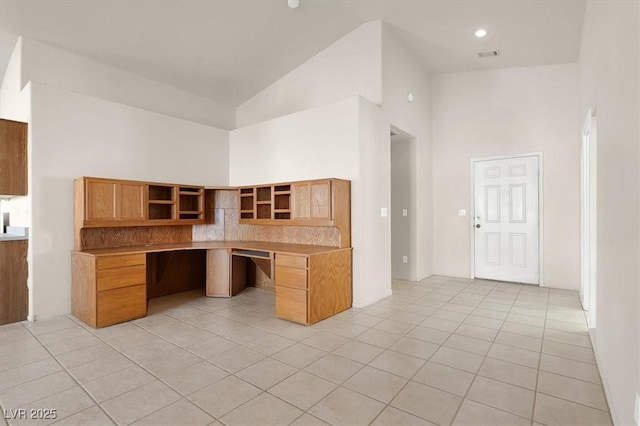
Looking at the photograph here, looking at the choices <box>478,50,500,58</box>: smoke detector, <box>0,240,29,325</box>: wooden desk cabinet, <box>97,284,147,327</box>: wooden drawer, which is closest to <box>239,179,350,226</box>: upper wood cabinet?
<box>97,284,147,327</box>: wooden drawer

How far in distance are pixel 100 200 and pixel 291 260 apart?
2278 mm

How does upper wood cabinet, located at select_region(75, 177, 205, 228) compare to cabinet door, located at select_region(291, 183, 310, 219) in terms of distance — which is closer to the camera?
upper wood cabinet, located at select_region(75, 177, 205, 228)

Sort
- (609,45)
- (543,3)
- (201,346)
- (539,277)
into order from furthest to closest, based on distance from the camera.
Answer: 1. (539,277)
2. (543,3)
3. (201,346)
4. (609,45)

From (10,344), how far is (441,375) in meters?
3.72

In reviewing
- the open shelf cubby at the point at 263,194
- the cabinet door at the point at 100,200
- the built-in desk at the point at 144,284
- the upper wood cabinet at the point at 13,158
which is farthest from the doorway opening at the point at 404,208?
the upper wood cabinet at the point at 13,158

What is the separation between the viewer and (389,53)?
4.71 metres

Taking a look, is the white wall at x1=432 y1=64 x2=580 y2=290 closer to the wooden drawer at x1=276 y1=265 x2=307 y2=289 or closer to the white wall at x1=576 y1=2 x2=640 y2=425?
the white wall at x1=576 y1=2 x2=640 y2=425

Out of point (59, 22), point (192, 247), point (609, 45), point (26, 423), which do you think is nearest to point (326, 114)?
point (192, 247)

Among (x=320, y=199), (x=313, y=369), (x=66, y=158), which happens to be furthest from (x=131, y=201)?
(x=313, y=369)

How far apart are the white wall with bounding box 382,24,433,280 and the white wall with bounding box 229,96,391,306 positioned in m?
0.60

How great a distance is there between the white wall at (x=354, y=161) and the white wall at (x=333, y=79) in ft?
1.83

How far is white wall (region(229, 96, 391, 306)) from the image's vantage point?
4.19m

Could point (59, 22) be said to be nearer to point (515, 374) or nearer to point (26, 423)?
point (26, 423)

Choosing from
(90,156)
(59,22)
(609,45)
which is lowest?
(90,156)
